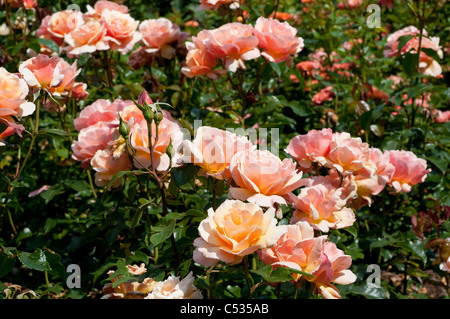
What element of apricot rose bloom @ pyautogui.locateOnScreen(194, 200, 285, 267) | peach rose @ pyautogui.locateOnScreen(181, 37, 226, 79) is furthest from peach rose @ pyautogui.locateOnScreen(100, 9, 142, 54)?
apricot rose bloom @ pyautogui.locateOnScreen(194, 200, 285, 267)

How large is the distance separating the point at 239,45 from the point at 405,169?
64 centimetres

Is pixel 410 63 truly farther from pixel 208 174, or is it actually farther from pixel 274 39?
pixel 208 174

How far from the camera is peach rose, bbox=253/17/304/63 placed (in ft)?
5.50

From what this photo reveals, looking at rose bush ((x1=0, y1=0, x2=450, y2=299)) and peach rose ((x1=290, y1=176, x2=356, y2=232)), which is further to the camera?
peach rose ((x1=290, y1=176, x2=356, y2=232))

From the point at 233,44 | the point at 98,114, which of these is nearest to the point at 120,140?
the point at 98,114

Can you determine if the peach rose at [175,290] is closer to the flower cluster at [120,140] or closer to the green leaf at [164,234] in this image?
the green leaf at [164,234]

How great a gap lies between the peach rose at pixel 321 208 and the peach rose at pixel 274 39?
1.83 ft

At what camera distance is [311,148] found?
1449mm

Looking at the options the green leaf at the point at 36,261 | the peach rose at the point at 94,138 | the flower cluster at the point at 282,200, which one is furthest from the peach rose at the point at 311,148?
the green leaf at the point at 36,261

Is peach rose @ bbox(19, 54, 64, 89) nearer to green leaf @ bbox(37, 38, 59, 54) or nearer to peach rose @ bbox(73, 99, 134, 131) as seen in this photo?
peach rose @ bbox(73, 99, 134, 131)

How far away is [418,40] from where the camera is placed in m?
2.38

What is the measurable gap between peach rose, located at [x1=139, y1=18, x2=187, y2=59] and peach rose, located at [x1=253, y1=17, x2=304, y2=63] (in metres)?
0.54

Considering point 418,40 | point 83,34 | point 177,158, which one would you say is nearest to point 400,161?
point 177,158

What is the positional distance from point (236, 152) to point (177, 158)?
0.16m
